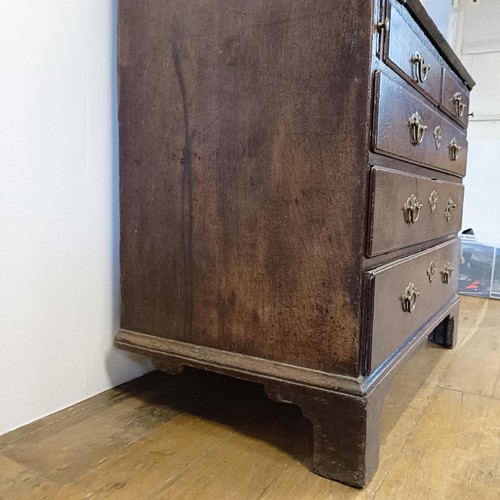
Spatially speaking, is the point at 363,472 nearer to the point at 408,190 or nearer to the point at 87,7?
the point at 408,190

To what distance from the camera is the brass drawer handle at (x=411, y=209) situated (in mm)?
955

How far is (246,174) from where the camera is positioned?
2.92ft

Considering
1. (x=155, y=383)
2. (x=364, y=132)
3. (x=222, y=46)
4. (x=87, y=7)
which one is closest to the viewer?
(x=364, y=132)

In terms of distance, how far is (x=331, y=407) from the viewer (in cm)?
81

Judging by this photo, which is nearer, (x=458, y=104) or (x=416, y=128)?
(x=416, y=128)

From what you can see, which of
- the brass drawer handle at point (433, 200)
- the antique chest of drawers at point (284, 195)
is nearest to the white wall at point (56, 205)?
the antique chest of drawers at point (284, 195)

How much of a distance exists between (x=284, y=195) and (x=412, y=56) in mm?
395

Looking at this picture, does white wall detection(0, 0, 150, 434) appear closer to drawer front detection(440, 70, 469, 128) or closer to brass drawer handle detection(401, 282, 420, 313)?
brass drawer handle detection(401, 282, 420, 313)

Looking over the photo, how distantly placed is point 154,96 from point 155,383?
69 centimetres

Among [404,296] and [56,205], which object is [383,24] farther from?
[56,205]

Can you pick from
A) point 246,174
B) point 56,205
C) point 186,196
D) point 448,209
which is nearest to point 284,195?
point 246,174

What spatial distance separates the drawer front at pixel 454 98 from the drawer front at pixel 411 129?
34 millimetres

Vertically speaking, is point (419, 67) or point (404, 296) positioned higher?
point (419, 67)

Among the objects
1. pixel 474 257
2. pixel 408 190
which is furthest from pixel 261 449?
pixel 474 257
